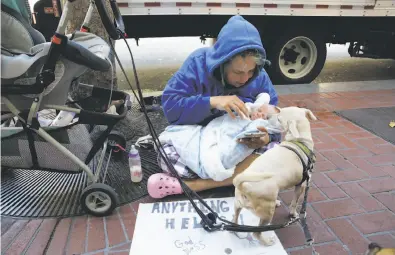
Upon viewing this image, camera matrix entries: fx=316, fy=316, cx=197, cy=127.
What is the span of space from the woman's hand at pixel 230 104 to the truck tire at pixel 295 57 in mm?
3108

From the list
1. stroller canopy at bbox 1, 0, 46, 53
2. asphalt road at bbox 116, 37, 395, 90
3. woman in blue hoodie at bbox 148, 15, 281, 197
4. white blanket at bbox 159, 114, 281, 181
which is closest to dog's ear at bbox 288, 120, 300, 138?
white blanket at bbox 159, 114, 281, 181

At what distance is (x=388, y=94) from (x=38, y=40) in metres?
4.59

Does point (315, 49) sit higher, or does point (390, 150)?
point (315, 49)

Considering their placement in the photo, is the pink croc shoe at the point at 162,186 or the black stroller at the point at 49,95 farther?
the pink croc shoe at the point at 162,186

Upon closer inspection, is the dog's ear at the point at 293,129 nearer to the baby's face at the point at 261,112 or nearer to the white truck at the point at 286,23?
the baby's face at the point at 261,112

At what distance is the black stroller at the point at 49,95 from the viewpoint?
1793mm

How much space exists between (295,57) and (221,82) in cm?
334

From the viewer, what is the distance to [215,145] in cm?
226

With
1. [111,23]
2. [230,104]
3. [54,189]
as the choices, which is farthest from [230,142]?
[54,189]

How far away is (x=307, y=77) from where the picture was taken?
17.4ft

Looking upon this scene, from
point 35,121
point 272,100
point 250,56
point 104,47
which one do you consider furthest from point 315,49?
point 35,121

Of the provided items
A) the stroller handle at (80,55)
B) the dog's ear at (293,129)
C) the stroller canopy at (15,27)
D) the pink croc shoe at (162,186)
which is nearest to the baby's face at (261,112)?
the dog's ear at (293,129)

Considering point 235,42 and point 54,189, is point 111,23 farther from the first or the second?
point 54,189

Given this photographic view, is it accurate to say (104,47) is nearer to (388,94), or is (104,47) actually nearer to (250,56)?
(250,56)
